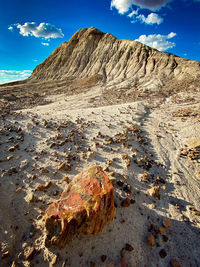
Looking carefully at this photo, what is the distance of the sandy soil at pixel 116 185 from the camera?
2.57 m

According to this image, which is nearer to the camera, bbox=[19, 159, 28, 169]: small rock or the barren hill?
bbox=[19, 159, 28, 169]: small rock

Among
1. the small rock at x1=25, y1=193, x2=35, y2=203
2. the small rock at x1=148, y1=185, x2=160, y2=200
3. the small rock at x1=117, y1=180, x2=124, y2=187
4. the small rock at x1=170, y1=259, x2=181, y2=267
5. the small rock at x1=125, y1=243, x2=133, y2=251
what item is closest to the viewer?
the small rock at x1=170, y1=259, x2=181, y2=267

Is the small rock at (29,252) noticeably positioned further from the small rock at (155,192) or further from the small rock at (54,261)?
the small rock at (155,192)

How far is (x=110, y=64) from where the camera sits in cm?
2803

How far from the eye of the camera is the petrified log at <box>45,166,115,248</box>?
240 cm

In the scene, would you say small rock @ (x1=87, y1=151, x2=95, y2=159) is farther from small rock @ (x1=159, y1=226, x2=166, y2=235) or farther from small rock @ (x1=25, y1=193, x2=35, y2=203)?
small rock @ (x1=159, y1=226, x2=166, y2=235)

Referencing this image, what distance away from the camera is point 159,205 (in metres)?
3.49

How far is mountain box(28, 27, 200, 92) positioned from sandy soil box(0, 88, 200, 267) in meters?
13.9

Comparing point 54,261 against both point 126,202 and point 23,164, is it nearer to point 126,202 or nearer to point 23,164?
point 126,202

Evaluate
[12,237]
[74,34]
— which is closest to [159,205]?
[12,237]

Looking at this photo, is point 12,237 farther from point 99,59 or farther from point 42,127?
point 99,59

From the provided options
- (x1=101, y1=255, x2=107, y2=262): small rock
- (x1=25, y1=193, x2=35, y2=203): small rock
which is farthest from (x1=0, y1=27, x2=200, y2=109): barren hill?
(x1=101, y1=255, x2=107, y2=262): small rock

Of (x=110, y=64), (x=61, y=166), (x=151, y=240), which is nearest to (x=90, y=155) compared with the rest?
(x=61, y=166)

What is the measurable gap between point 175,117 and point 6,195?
9.57 meters
